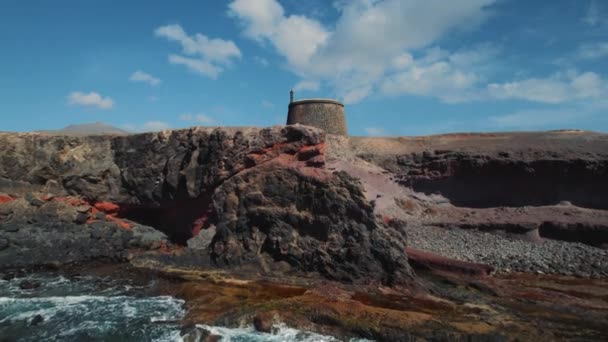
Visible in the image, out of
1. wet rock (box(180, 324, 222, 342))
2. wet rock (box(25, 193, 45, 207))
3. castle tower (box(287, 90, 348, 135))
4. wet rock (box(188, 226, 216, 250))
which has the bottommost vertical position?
wet rock (box(180, 324, 222, 342))

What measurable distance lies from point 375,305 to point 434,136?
22.2m

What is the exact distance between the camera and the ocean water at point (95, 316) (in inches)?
355

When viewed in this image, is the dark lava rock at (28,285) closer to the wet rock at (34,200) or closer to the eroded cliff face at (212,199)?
the eroded cliff face at (212,199)

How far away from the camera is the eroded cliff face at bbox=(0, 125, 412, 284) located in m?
13.3

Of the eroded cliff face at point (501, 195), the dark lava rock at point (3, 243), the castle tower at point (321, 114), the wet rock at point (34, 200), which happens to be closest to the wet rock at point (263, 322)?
the eroded cliff face at point (501, 195)

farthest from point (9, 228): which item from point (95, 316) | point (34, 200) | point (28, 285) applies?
point (95, 316)

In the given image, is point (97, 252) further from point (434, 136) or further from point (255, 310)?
point (434, 136)

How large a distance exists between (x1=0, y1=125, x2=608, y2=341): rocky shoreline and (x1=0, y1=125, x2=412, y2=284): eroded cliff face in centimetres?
6

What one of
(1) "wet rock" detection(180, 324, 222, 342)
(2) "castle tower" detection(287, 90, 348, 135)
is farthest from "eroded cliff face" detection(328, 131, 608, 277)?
(1) "wet rock" detection(180, 324, 222, 342)

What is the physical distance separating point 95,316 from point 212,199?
21.1ft

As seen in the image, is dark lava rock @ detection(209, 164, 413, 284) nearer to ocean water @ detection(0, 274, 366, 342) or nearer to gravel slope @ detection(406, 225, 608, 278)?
ocean water @ detection(0, 274, 366, 342)

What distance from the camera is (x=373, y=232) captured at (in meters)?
13.2

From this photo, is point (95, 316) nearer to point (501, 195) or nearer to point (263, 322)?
point (263, 322)

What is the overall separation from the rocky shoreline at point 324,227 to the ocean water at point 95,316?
1.62 feet
